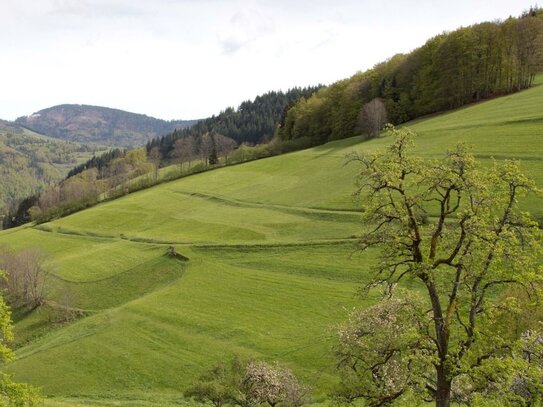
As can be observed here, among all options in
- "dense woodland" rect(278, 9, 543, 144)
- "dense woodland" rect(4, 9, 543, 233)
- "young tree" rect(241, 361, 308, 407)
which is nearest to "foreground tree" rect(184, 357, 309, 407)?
"young tree" rect(241, 361, 308, 407)

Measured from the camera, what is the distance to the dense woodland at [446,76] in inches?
4562

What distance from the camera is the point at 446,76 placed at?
122062 mm

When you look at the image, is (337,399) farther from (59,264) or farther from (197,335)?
(59,264)

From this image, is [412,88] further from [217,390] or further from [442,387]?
[442,387]

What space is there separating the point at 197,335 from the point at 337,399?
1396 inches

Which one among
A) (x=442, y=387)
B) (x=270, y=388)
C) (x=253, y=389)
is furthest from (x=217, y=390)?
(x=442, y=387)

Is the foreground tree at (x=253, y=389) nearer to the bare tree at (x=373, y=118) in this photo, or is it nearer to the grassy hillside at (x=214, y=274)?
the grassy hillside at (x=214, y=274)

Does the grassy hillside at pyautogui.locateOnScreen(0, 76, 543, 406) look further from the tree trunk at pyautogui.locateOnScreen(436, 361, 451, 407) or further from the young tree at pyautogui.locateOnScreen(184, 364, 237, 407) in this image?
the young tree at pyautogui.locateOnScreen(184, 364, 237, 407)

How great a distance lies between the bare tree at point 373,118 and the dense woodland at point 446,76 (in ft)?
2.70

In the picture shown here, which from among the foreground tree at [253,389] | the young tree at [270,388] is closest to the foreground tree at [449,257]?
the young tree at [270,388]

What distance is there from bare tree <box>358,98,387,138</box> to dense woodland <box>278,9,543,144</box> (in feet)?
2.70

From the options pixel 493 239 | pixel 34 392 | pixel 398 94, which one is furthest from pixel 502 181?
pixel 398 94

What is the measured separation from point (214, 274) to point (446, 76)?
3478 inches

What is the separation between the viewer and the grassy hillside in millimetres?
47188
